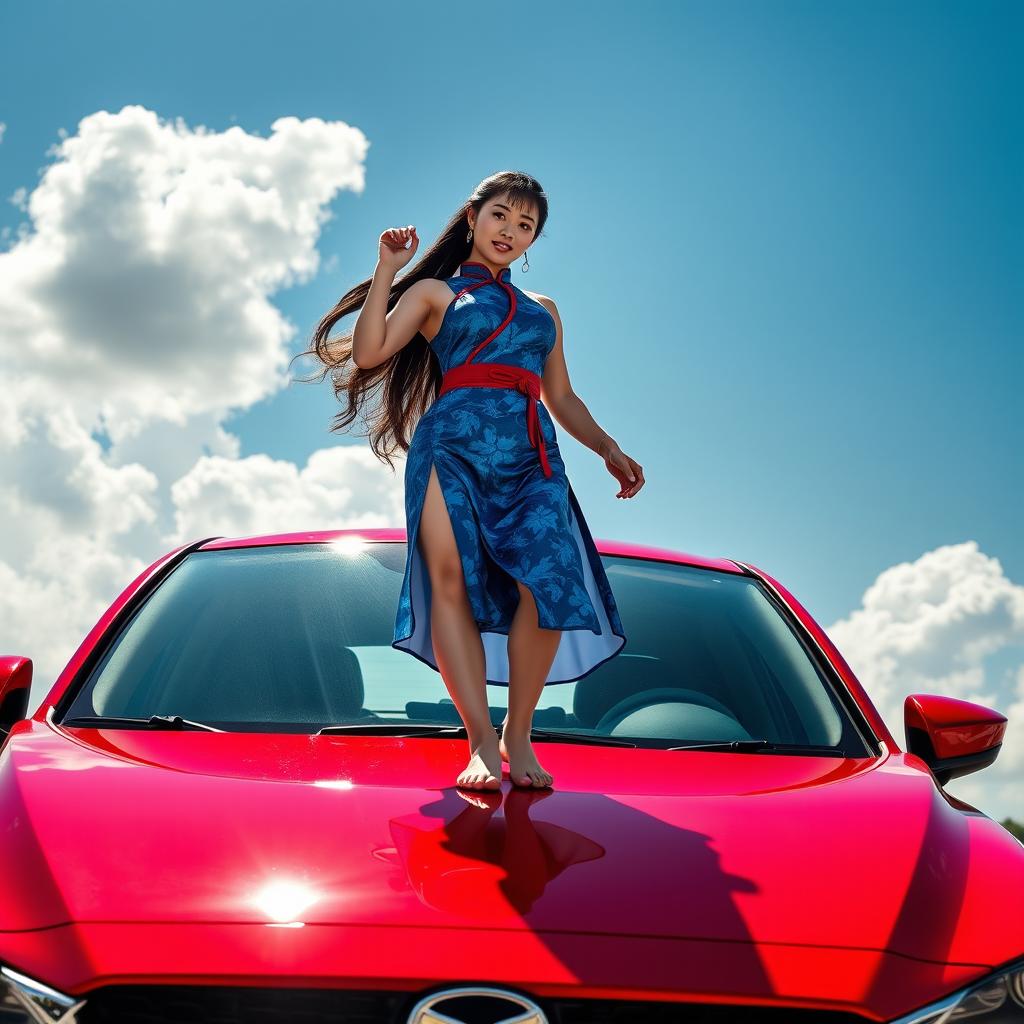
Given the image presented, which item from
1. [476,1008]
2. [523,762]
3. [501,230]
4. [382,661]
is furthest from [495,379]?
[476,1008]

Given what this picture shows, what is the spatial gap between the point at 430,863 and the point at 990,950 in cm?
72

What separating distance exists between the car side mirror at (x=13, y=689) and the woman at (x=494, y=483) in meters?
0.70

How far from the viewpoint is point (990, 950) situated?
5.57ft

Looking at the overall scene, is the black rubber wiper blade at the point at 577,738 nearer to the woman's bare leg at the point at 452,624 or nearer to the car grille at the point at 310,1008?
the woman's bare leg at the point at 452,624

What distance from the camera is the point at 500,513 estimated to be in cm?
263

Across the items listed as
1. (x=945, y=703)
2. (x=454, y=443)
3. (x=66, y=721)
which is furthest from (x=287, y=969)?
(x=945, y=703)

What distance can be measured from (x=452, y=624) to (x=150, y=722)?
1.89ft

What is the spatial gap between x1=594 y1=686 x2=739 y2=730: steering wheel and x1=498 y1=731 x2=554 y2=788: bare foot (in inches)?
18.5

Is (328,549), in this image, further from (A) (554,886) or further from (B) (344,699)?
(A) (554,886)

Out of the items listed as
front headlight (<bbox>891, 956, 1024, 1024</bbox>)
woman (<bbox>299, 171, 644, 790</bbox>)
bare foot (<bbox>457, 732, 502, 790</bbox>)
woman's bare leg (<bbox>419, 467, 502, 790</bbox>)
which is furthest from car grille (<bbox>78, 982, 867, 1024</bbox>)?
woman's bare leg (<bbox>419, 467, 502, 790</bbox>)

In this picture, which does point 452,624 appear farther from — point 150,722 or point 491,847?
point 491,847

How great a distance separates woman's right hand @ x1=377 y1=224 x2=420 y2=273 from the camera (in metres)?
2.70

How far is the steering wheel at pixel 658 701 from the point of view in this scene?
2803 millimetres

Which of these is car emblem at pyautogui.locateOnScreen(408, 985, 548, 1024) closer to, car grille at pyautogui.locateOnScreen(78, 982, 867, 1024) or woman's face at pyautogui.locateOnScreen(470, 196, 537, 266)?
car grille at pyautogui.locateOnScreen(78, 982, 867, 1024)
